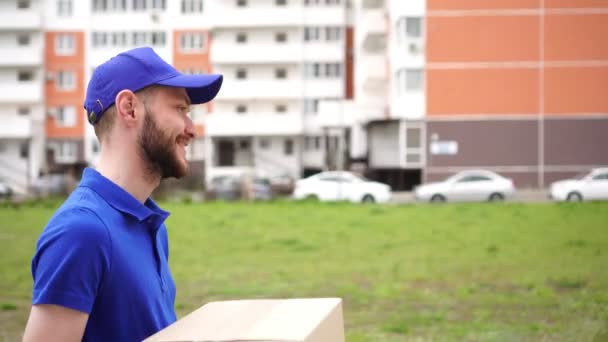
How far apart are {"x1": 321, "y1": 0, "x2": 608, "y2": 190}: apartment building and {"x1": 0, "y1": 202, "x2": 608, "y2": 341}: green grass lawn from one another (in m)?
3.75

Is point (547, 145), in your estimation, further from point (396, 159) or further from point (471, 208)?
point (396, 159)

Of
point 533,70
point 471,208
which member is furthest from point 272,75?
point 471,208

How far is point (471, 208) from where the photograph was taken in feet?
76.8

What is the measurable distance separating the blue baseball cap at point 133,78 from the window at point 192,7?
55.1 metres

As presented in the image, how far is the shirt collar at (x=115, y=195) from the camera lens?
2.46m

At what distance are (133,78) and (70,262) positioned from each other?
22.4 inches

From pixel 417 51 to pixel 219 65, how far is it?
59.1 feet

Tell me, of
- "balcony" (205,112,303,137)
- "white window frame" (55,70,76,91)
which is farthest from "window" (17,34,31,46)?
"balcony" (205,112,303,137)

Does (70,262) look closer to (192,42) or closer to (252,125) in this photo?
(252,125)

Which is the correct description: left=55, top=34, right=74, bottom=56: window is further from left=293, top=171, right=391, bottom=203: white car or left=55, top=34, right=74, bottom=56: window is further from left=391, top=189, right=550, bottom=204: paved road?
left=391, top=189, right=550, bottom=204: paved road

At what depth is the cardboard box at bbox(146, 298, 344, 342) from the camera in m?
1.91

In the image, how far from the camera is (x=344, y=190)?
34125mm

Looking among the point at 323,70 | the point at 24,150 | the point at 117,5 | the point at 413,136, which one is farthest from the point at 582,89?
the point at 24,150

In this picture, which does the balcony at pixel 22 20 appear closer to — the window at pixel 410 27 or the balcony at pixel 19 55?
the balcony at pixel 19 55
